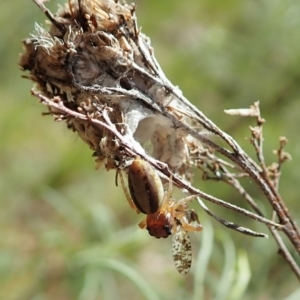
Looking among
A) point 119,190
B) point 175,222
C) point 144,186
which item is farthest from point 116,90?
point 119,190

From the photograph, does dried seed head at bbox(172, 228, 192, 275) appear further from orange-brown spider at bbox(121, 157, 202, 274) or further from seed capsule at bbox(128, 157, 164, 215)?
seed capsule at bbox(128, 157, 164, 215)

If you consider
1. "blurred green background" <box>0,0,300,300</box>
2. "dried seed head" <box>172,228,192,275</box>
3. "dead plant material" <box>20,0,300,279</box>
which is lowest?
"dried seed head" <box>172,228,192,275</box>

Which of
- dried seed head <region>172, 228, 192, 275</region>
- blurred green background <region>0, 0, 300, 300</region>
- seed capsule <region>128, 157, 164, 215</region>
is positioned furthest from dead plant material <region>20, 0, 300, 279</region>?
blurred green background <region>0, 0, 300, 300</region>

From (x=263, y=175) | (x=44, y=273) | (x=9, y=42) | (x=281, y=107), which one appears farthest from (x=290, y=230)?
(x=9, y=42)

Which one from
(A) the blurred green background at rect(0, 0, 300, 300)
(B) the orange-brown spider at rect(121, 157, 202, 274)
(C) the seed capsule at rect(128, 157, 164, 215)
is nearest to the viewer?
(C) the seed capsule at rect(128, 157, 164, 215)

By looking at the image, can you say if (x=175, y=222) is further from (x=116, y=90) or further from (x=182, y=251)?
(x=116, y=90)

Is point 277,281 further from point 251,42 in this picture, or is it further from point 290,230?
point 290,230
